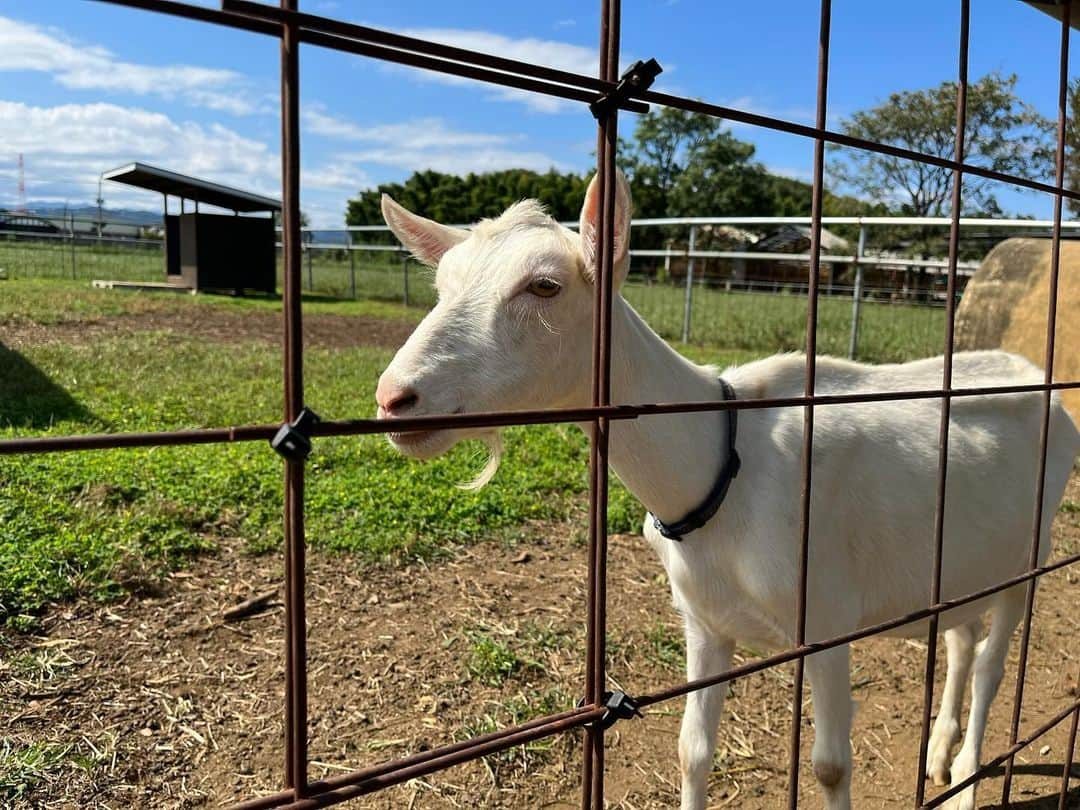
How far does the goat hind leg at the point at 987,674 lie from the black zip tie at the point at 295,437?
268cm

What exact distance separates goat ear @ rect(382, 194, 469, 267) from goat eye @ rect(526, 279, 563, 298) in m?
0.31

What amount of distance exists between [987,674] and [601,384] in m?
2.38

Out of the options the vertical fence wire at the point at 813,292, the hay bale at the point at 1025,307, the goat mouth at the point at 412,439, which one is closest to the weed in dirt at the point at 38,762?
the goat mouth at the point at 412,439

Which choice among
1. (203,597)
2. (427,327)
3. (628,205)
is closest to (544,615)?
(203,597)

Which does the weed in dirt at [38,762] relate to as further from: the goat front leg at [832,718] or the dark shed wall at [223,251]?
the dark shed wall at [223,251]

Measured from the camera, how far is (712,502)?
76.1 inches

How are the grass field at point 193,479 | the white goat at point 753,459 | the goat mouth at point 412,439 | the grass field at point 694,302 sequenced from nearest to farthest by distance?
the goat mouth at point 412,439
the white goat at point 753,459
the grass field at point 193,479
the grass field at point 694,302

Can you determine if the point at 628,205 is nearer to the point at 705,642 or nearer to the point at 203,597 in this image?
the point at 705,642

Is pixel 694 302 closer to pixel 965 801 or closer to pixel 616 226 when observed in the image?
pixel 965 801

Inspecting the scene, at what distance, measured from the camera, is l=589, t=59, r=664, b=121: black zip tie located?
1.02m

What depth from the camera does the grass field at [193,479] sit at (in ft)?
11.2

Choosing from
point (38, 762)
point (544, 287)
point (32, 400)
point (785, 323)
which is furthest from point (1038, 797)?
point (785, 323)

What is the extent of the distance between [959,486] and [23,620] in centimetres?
315

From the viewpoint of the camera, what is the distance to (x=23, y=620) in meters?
2.87
